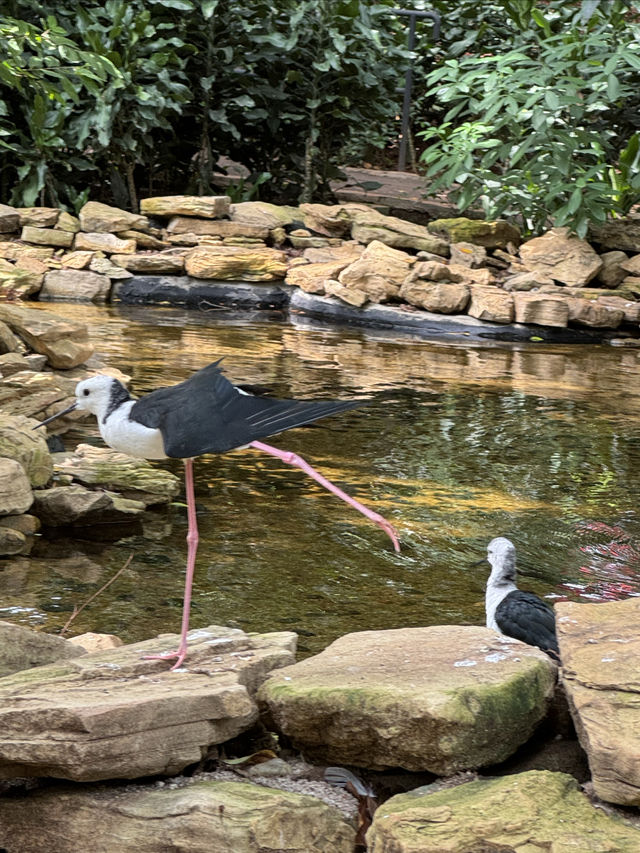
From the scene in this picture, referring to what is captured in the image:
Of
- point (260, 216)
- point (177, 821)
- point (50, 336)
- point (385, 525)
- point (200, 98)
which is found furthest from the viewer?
point (200, 98)

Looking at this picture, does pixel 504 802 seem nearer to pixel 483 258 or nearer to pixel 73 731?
pixel 73 731

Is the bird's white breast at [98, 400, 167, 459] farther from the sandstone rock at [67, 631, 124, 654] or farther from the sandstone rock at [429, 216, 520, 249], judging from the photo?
the sandstone rock at [429, 216, 520, 249]

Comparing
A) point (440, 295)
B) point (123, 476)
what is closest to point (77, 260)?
point (440, 295)

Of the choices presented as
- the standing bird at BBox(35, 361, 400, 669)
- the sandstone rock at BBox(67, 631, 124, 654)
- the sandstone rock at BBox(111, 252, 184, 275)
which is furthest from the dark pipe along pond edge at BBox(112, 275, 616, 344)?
the standing bird at BBox(35, 361, 400, 669)

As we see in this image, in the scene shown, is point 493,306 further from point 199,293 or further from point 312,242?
point 199,293

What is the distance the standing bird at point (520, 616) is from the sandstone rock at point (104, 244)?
10.0 m

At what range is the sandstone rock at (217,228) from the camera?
13727 millimetres

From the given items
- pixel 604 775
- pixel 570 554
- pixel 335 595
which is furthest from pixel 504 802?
pixel 570 554

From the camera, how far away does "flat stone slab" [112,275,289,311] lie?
43.5ft

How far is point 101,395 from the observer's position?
11.3 ft

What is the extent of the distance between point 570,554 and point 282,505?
1.56 meters

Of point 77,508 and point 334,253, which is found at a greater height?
point 334,253

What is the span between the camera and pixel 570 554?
5.42m

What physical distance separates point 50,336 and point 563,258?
704cm
